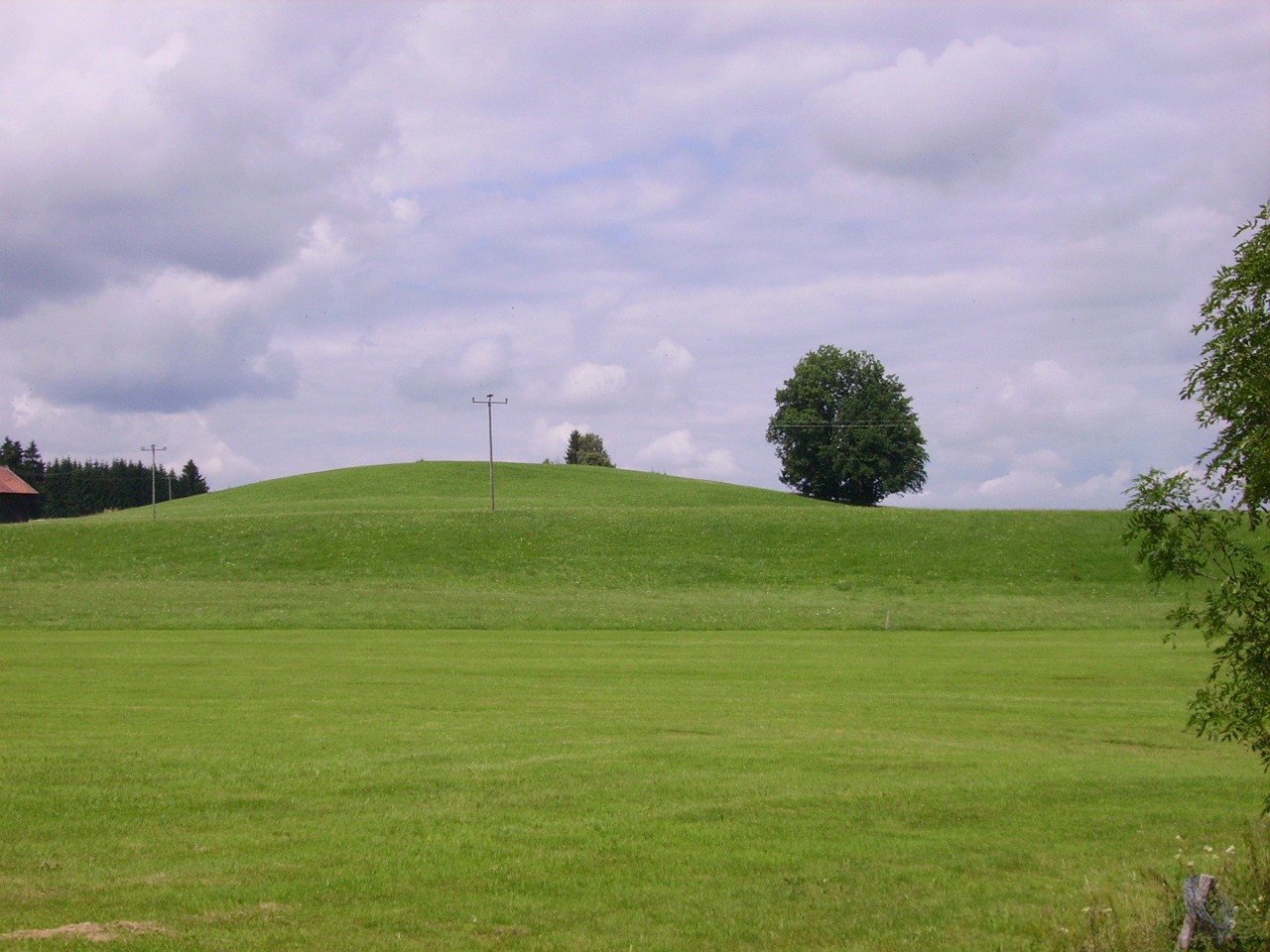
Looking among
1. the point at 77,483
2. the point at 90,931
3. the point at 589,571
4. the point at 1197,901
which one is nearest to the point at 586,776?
the point at 90,931

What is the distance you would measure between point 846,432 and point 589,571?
185ft

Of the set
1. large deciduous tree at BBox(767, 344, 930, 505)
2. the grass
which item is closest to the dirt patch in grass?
the grass

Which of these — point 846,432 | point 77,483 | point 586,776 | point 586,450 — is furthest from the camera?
point 586,450

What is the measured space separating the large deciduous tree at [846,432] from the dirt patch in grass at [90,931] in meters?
99.7

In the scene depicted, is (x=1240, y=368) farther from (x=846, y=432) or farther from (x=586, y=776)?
(x=846, y=432)

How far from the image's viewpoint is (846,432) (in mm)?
107938

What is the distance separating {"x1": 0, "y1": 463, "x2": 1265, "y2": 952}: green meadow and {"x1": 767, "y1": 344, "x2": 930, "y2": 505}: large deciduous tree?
6270 centimetres

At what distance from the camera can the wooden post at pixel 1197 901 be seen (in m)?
8.20

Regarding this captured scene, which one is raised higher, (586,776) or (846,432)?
(846,432)

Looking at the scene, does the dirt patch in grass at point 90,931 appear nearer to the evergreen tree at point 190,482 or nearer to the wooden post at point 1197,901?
the wooden post at point 1197,901

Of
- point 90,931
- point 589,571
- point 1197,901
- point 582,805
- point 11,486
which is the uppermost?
point 11,486

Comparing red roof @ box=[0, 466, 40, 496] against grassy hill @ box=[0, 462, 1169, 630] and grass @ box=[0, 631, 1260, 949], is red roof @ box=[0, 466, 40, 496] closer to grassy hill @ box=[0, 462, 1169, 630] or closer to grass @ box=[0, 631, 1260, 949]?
grassy hill @ box=[0, 462, 1169, 630]

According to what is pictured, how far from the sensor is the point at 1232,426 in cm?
874

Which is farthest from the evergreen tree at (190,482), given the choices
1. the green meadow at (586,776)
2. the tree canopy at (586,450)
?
the green meadow at (586,776)
